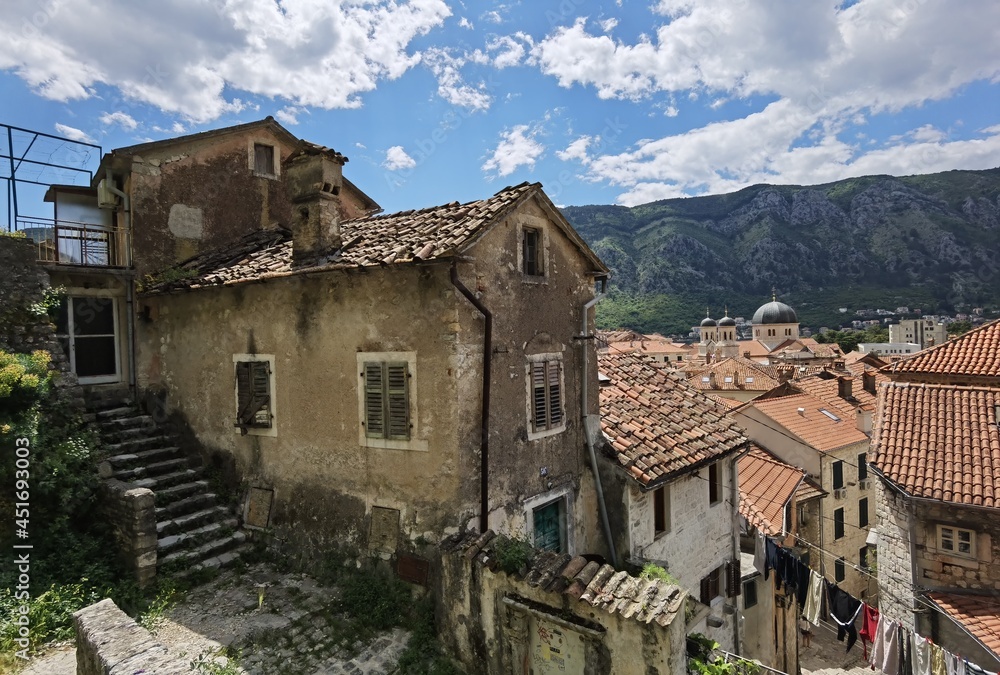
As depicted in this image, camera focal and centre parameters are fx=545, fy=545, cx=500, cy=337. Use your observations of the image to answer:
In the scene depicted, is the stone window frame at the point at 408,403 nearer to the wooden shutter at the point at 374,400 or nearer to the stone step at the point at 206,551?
the wooden shutter at the point at 374,400

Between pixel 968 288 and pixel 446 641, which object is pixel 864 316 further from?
pixel 446 641

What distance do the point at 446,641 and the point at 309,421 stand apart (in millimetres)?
4376

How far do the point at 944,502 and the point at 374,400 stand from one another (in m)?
16.8

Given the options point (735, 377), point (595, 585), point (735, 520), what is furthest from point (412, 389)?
point (735, 377)

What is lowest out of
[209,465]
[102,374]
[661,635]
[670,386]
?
[661,635]

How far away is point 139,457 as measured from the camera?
11.0 meters

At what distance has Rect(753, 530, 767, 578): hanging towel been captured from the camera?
16745mm

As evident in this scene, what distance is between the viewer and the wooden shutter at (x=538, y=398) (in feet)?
31.9

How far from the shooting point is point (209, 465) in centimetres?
1153

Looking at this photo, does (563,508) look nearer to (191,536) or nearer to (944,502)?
(191,536)

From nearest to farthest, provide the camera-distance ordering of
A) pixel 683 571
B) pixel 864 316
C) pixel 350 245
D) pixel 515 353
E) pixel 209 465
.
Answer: pixel 515 353 → pixel 350 245 → pixel 209 465 → pixel 683 571 → pixel 864 316

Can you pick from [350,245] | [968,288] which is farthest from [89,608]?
[968,288]

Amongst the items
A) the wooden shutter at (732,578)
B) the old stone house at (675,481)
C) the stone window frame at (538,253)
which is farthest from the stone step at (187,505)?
the wooden shutter at (732,578)

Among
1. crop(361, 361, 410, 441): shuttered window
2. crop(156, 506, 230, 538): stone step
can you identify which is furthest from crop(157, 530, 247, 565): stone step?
crop(361, 361, 410, 441): shuttered window
